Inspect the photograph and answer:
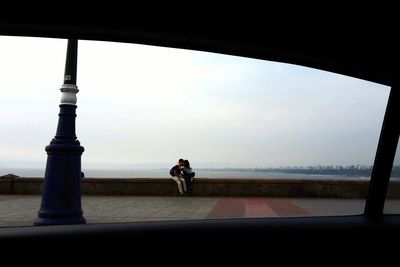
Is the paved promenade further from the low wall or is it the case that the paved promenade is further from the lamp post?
the low wall

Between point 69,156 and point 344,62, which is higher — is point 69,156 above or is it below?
below

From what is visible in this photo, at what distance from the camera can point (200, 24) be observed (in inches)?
153

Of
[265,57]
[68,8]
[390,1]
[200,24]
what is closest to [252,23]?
[200,24]

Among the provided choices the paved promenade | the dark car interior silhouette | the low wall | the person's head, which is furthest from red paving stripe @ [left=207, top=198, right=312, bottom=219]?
the dark car interior silhouette

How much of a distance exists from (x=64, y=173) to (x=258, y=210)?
4.62 meters

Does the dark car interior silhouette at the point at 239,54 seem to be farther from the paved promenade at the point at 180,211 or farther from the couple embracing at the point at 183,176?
the couple embracing at the point at 183,176

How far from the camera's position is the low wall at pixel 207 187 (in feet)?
42.9

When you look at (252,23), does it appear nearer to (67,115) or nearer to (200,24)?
(200,24)

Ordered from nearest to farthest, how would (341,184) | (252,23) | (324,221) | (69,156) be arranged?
1. (252,23)
2. (324,221)
3. (69,156)
4. (341,184)

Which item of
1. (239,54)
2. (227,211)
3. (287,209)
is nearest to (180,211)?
(227,211)

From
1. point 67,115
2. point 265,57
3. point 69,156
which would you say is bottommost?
point 69,156

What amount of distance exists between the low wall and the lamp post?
23.3ft

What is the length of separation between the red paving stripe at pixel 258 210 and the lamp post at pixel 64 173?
11.2ft

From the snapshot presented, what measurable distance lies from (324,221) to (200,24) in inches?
87.2
